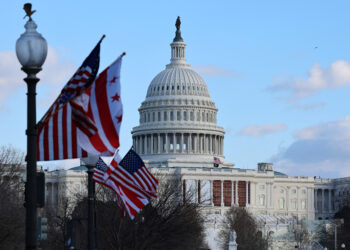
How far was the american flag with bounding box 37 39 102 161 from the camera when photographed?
22.8m

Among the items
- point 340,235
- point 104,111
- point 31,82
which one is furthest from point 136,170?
point 340,235

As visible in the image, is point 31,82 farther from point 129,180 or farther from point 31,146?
point 129,180

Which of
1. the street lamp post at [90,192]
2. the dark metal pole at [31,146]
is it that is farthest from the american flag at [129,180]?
the dark metal pole at [31,146]

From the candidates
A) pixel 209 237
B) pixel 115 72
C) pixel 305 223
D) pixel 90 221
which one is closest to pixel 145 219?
pixel 90 221

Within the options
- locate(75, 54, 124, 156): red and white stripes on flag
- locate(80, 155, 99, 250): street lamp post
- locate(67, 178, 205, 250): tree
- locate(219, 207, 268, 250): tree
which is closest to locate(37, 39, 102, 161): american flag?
locate(75, 54, 124, 156): red and white stripes on flag

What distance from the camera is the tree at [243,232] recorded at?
139 metres

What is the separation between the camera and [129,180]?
117 feet

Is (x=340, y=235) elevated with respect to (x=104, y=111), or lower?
lower

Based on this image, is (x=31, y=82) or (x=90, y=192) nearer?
(x=31, y=82)

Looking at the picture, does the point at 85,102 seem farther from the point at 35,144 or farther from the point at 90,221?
the point at 90,221

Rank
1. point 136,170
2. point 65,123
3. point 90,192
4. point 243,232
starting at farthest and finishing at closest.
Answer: point 243,232 < point 136,170 < point 90,192 < point 65,123

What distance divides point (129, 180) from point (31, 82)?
14.4 meters

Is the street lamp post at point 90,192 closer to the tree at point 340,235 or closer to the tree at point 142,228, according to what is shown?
the tree at point 142,228

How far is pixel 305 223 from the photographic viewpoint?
582 ft
